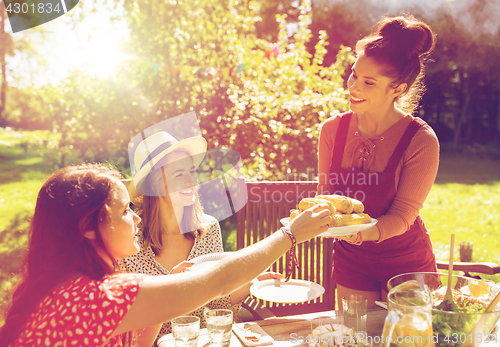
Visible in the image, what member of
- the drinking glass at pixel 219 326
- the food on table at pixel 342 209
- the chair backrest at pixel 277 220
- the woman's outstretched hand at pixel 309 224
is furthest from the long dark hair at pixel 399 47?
the drinking glass at pixel 219 326

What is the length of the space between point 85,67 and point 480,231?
6.72 meters

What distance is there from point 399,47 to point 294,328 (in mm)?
1506

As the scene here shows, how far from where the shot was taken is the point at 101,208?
1362mm

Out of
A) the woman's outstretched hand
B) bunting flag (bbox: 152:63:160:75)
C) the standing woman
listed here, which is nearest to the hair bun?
the standing woman

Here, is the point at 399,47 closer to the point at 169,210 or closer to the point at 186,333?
the point at 169,210

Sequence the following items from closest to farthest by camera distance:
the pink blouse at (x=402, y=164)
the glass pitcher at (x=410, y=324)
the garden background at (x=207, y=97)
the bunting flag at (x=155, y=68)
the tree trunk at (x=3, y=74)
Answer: the glass pitcher at (x=410, y=324), the pink blouse at (x=402, y=164), the bunting flag at (x=155, y=68), the garden background at (x=207, y=97), the tree trunk at (x=3, y=74)

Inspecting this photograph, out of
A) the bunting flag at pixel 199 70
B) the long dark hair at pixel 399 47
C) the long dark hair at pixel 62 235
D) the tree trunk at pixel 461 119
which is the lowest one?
the tree trunk at pixel 461 119

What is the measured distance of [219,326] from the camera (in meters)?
1.58

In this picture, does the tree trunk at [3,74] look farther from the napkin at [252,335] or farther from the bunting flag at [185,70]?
the napkin at [252,335]

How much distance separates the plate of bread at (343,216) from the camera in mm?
1729

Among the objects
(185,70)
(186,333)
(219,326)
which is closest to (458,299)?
(219,326)

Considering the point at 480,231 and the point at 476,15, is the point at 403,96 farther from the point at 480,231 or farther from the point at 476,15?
the point at 476,15

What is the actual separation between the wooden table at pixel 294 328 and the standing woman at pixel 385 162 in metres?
0.32

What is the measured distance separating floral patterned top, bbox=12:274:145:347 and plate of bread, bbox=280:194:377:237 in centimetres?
84
